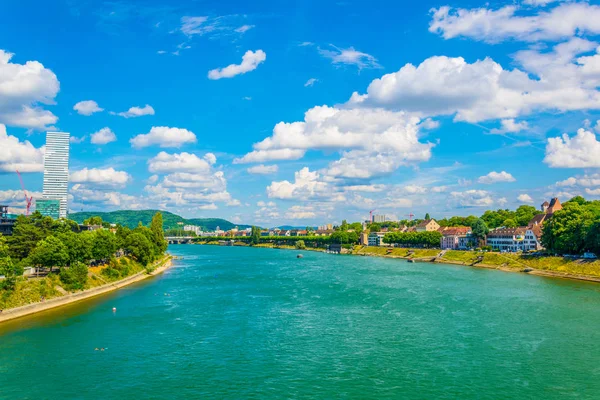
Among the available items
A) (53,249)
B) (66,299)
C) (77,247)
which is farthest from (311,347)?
(77,247)

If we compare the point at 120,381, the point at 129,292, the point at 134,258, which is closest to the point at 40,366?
the point at 120,381

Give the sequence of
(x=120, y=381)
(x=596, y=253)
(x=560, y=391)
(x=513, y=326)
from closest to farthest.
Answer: (x=560, y=391), (x=120, y=381), (x=513, y=326), (x=596, y=253)

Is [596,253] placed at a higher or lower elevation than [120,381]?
higher

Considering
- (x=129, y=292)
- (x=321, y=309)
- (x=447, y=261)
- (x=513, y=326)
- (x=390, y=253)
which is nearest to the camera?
(x=513, y=326)

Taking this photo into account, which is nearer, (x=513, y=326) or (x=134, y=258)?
(x=513, y=326)

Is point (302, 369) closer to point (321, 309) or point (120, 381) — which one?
point (120, 381)

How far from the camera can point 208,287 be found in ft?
231

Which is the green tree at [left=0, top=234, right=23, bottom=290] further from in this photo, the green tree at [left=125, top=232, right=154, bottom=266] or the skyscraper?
the skyscraper

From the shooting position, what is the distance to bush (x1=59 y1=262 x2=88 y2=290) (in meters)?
56.2

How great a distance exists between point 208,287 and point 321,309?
83.9 feet

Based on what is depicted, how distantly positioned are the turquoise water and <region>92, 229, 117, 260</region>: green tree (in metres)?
9.60

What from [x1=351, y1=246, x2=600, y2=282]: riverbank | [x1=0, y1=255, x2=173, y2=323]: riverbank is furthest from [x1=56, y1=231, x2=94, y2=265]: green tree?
[x1=351, y1=246, x2=600, y2=282]: riverbank

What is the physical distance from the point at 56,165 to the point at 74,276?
76033mm

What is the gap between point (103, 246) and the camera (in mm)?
68750
